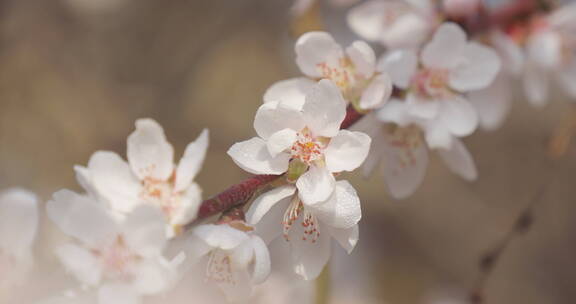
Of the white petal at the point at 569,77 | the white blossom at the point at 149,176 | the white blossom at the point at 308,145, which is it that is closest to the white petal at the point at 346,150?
the white blossom at the point at 308,145

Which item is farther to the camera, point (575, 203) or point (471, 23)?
point (575, 203)

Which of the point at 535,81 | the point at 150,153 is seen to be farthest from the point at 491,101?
the point at 150,153

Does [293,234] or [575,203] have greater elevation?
[293,234]

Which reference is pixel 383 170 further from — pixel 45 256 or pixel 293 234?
pixel 45 256

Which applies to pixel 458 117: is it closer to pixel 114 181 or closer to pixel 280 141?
pixel 280 141

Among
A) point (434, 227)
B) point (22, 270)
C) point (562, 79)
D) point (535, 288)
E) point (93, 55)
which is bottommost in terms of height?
point (535, 288)

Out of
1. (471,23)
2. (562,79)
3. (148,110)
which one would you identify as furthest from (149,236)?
(148,110)

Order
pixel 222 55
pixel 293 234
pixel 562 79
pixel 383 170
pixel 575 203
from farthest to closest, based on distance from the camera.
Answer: pixel 222 55 → pixel 575 203 → pixel 562 79 → pixel 383 170 → pixel 293 234

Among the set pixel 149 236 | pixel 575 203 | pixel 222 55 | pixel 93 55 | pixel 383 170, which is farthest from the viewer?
pixel 222 55
